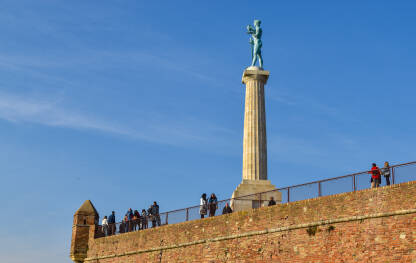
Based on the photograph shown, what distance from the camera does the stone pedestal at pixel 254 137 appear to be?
35.5 m

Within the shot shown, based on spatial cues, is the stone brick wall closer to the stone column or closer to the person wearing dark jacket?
the person wearing dark jacket

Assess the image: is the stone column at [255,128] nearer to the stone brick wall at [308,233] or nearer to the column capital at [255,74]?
the column capital at [255,74]

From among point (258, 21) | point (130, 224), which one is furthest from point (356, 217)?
point (258, 21)

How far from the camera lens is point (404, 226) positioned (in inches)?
769

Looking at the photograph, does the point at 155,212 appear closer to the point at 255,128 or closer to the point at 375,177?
the point at 255,128

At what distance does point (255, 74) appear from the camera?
38.6 metres

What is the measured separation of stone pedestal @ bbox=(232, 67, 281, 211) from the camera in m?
35.5

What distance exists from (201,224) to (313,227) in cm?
669

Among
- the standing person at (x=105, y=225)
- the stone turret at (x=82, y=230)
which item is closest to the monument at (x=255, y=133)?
the standing person at (x=105, y=225)

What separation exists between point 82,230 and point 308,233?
16.8 meters

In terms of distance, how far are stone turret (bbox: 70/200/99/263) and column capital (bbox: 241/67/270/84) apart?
42.4ft

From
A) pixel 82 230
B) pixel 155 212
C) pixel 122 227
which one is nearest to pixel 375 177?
pixel 155 212

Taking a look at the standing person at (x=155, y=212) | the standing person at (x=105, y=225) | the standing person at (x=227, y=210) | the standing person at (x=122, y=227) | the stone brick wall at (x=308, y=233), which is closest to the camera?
the stone brick wall at (x=308, y=233)

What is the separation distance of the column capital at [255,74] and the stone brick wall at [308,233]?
13.3 metres
